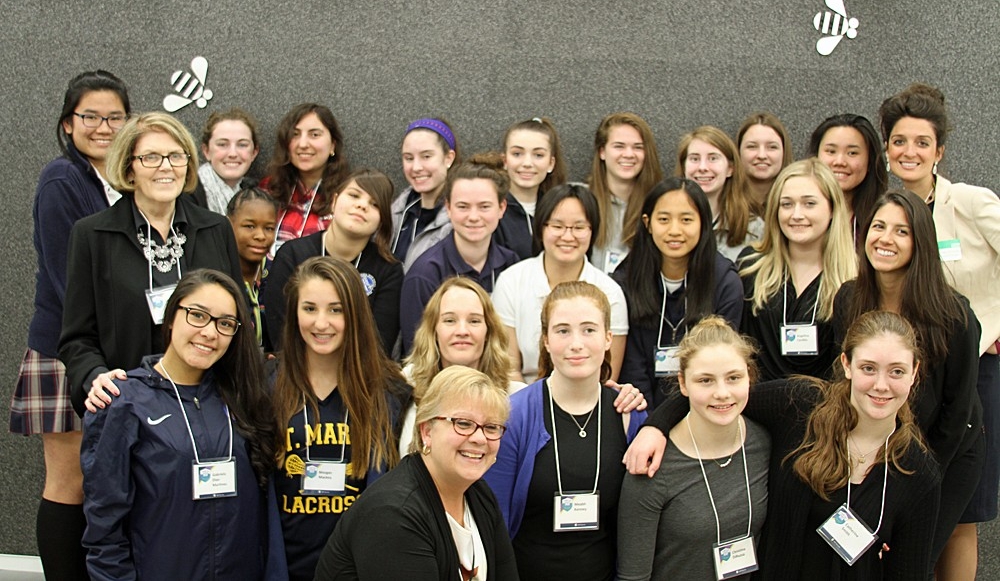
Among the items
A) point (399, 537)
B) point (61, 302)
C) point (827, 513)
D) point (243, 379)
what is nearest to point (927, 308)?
point (827, 513)

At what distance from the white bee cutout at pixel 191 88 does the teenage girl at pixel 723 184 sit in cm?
213

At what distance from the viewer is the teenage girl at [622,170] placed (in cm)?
347

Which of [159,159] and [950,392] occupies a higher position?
[159,159]

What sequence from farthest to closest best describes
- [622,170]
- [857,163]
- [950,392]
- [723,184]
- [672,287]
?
[622,170], [723,184], [857,163], [672,287], [950,392]

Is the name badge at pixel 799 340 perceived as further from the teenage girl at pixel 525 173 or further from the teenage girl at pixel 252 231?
the teenage girl at pixel 252 231

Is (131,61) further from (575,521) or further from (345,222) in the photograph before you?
(575,521)

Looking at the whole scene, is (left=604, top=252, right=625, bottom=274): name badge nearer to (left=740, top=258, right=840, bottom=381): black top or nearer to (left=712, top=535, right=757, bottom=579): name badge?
(left=740, top=258, right=840, bottom=381): black top

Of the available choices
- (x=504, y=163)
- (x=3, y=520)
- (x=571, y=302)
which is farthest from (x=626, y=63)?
(x=3, y=520)

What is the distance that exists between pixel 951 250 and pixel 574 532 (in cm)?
158

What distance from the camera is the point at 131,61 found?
4.07 metres

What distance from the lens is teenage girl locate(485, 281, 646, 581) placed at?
7.73 ft

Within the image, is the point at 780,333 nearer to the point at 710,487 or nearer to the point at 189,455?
the point at 710,487

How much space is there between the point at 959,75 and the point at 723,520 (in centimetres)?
243

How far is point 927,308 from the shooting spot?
2424 mm
